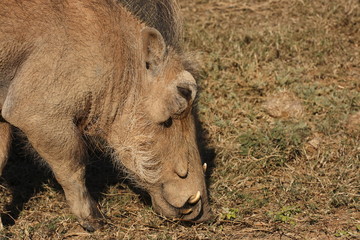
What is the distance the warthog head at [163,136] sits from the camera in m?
3.70

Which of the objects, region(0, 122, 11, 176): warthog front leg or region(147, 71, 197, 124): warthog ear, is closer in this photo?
region(147, 71, 197, 124): warthog ear

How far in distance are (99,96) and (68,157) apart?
15.5 inches

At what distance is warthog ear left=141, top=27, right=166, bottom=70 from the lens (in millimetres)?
3598

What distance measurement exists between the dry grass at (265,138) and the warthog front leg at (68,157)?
148 millimetres

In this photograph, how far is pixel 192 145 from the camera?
388 centimetres

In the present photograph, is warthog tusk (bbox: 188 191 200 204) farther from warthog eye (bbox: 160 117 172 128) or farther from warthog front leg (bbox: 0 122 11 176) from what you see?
warthog front leg (bbox: 0 122 11 176)

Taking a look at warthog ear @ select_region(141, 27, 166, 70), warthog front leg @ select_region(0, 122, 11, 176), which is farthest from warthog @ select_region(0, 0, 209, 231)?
warthog front leg @ select_region(0, 122, 11, 176)

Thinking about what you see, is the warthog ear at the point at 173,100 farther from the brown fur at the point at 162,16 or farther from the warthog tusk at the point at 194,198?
the warthog tusk at the point at 194,198

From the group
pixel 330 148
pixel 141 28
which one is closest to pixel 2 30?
pixel 141 28

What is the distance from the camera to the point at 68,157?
3.73m

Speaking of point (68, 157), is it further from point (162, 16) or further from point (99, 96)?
point (162, 16)

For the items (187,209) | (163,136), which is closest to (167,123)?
(163,136)

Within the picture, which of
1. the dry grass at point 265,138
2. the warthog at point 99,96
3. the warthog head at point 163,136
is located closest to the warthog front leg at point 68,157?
the warthog at point 99,96

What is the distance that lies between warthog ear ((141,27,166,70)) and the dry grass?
100cm
